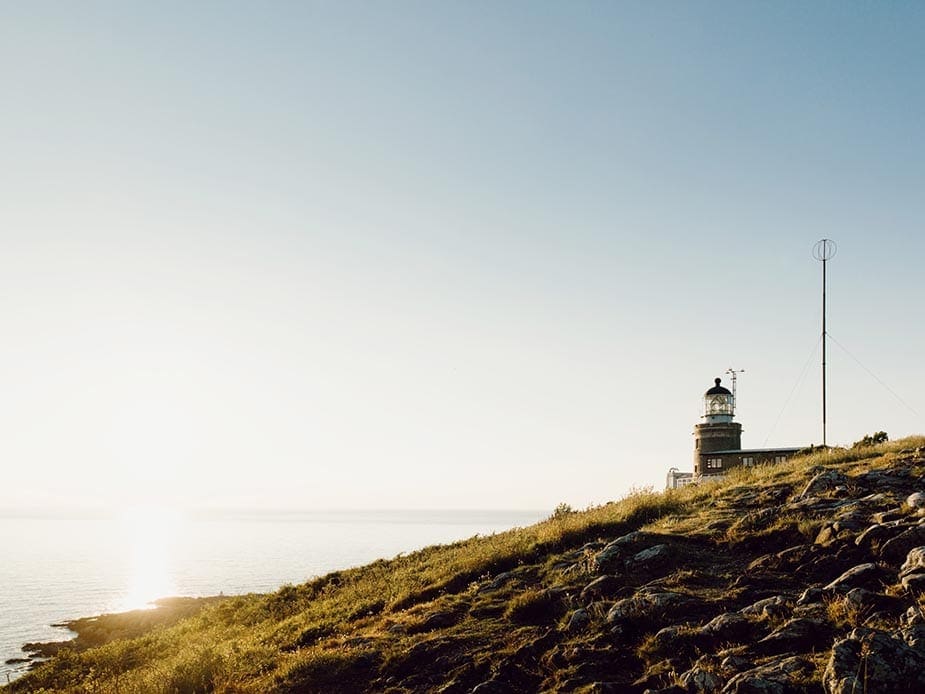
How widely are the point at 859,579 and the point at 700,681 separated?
156 inches

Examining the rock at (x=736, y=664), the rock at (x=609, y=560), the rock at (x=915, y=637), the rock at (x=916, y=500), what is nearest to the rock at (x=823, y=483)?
the rock at (x=916, y=500)

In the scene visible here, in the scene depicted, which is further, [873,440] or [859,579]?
[873,440]

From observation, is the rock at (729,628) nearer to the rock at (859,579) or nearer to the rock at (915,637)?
the rock at (859,579)

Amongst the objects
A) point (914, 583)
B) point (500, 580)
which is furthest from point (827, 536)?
point (500, 580)

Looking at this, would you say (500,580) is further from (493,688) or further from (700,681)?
(700,681)

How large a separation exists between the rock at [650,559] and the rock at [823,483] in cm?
475

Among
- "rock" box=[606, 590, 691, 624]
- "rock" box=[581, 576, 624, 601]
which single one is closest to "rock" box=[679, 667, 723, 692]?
"rock" box=[606, 590, 691, 624]

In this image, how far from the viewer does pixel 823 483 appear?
17828mm

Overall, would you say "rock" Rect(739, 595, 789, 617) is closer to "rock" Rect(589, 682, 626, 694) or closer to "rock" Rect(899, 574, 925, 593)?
"rock" Rect(899, 574, 925, 593)

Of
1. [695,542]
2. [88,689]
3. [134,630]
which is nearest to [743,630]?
[695,542]

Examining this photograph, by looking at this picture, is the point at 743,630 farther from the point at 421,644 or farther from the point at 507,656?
the point at 421,644

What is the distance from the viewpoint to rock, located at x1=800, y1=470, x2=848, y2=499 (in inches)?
686

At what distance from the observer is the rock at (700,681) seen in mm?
9117

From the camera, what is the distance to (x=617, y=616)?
1195 centimetres
